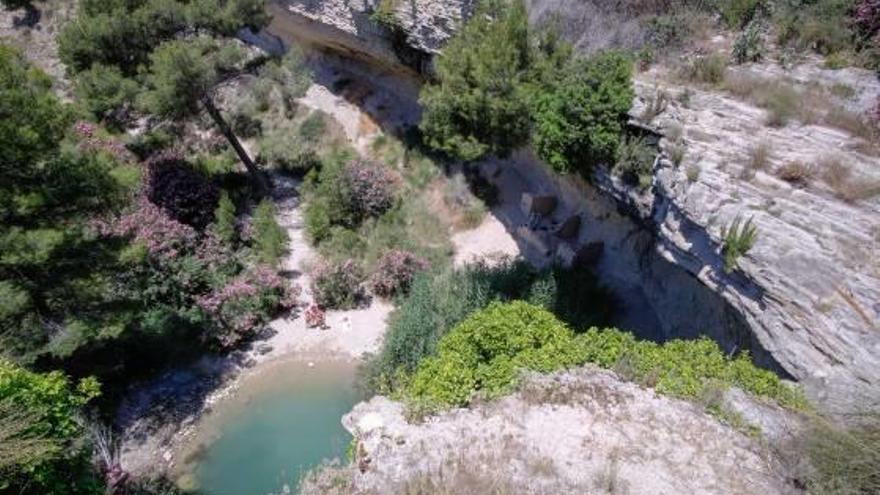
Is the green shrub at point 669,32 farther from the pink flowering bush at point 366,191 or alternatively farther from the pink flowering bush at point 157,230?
the pink flowering bush at point 157,230

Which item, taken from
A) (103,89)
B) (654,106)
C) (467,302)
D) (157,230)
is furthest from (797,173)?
(103,89)

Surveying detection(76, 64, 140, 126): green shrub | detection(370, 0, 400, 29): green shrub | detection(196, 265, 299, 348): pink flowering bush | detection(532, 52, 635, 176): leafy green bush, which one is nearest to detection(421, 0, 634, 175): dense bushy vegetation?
detection(532, 52, 635, 176): leafy green bush

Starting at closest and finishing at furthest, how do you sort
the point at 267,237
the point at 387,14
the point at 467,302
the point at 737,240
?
the point at 737,240
the point at 467,302
the point at 267,237
the point at 387,14

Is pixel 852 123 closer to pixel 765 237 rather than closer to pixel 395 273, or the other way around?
pixel 765 237

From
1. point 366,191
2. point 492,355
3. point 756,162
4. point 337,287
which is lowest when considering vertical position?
point 337,287

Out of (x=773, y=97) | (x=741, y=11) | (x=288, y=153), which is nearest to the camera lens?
(x=773, y=97)

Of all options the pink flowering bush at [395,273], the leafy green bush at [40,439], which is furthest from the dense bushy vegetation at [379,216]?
the leafy green bush at [40,439]

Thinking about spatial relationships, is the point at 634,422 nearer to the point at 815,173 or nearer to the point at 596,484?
the point at 596,484

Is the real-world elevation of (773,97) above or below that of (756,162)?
above
